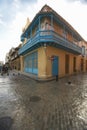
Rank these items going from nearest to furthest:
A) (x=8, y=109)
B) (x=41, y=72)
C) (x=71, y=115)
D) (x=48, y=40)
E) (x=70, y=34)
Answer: (x=71, y=115) → (x=8, y=109) → (x=48, y=40) → (x=41, y=72) → (x=70, y=34)

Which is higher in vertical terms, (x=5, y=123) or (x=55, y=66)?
(x=55, y=66)

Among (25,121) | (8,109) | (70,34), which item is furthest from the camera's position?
(70,34)

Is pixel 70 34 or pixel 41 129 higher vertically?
pixel 70 34

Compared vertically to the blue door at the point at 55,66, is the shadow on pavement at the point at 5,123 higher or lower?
lower

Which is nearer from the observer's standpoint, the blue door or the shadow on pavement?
the shadow on pavement

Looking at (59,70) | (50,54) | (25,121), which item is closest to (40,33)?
(50,54)

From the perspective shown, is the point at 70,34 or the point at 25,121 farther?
the point at 70,34

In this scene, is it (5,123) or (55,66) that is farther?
(55,66)

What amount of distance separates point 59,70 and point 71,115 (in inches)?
477

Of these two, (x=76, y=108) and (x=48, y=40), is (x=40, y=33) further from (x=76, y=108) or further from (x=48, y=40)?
(x=76, y=108)

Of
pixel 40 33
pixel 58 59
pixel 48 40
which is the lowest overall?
pixel 58 59

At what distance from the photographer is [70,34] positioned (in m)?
20.9

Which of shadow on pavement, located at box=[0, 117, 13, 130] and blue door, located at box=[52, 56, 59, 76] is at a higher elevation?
blue door, located at box=[52, 56, 59, 76]

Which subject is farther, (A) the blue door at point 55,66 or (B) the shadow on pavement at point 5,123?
(A) the blue door at point 55,66
